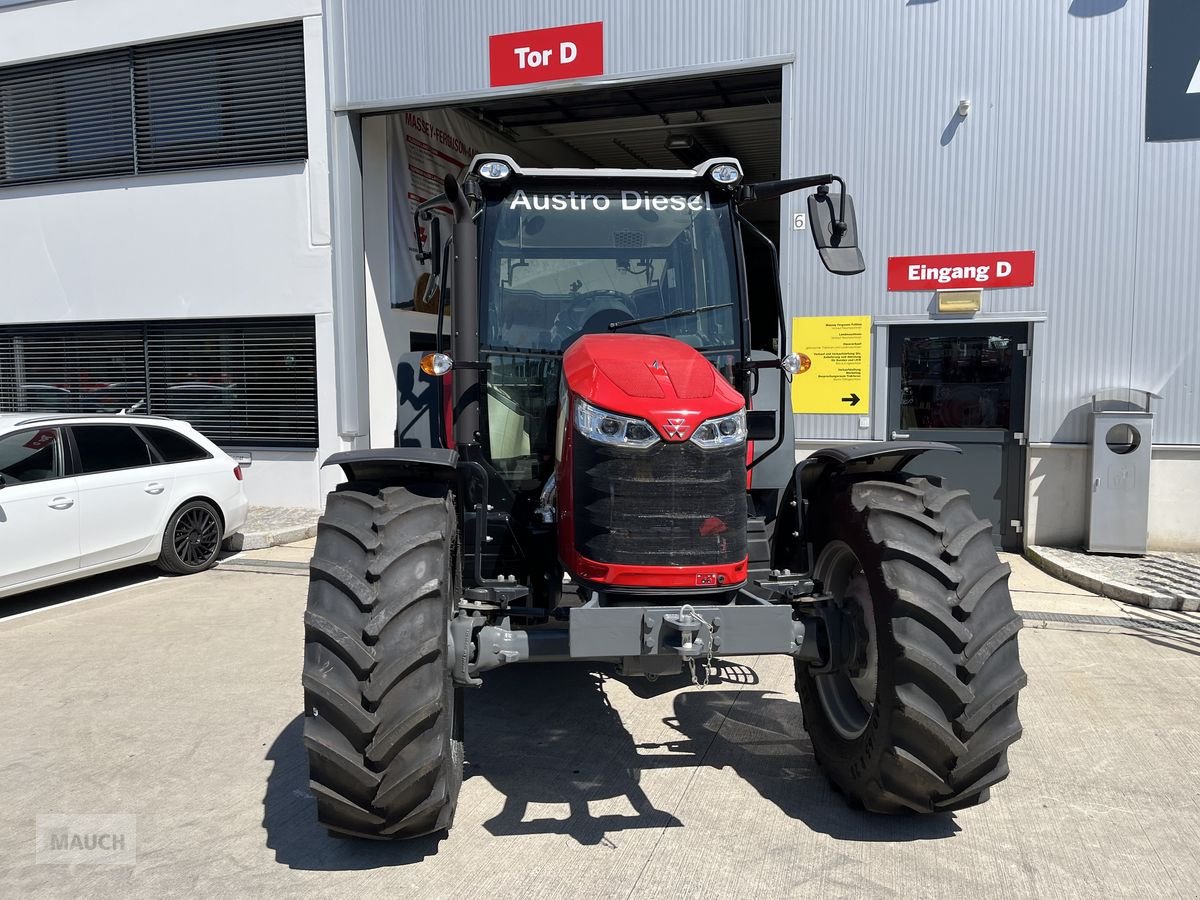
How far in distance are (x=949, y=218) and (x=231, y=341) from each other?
865cm

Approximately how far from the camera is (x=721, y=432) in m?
3.29

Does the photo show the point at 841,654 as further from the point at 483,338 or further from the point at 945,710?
the point at 483,338

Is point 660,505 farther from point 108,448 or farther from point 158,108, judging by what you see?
point 158,108

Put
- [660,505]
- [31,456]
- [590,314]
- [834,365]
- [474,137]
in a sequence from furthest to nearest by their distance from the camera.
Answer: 1. [474,137]
2. [834,365]
3. [31,456]
4. [590,314]
5. [660,505]

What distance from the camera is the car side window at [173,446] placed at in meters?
7.89

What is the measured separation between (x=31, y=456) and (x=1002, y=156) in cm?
902

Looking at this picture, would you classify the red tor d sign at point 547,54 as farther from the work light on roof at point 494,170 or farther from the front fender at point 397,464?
the front fender at point 397,464

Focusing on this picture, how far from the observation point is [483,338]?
14.1ft

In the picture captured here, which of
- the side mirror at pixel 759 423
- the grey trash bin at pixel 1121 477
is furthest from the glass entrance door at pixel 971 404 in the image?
the side mirror at pixel 759 423

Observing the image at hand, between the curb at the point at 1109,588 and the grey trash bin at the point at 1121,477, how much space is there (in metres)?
0.58

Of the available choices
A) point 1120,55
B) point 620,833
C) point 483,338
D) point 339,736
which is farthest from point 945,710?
point 1120,55

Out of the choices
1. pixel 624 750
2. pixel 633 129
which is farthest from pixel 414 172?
pixel 624 750

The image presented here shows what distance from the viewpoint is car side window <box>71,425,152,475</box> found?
7.16 metres

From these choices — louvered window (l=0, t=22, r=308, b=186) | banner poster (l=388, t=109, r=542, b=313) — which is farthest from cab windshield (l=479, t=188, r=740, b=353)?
louvered window (l=0, t=22, r=308, b=186)
